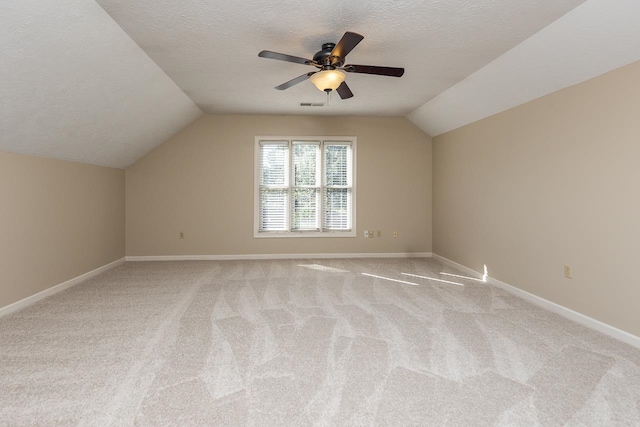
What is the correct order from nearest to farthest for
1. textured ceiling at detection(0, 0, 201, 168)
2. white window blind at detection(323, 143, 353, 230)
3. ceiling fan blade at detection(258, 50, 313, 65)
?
textured ceiling at detection(0, 0, 201, 168), ceiling fan blade at detection(258, 50, 313, 65), white window blind at detection(323, 143, 353, 230)

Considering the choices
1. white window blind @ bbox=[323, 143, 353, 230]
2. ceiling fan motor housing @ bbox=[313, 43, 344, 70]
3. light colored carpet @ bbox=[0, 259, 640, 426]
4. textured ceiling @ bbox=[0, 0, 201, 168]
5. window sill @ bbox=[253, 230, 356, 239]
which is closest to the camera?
light colored carpet @ bbox=[0, 259, 640, 426]

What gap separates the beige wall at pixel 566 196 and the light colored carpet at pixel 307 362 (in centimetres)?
37

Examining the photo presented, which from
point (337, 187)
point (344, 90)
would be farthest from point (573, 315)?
point (337, 187)

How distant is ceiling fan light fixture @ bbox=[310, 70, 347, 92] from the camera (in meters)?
2.87

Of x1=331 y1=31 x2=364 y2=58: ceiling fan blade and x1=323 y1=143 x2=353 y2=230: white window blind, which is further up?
x1=331 y1=31 x2=364 y2=58: ceiling fan blade

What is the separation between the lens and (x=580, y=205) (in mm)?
3047

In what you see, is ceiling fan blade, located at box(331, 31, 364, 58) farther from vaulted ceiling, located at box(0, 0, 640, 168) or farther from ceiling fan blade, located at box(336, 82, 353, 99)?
ceiling fan blade, located at box(336, 82, 353, 99)

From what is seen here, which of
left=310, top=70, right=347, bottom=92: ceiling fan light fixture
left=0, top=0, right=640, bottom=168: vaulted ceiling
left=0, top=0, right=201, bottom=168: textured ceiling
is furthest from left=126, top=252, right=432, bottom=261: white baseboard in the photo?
left=310, top=70, right=347, bottom=92: ceiling fan light fixture

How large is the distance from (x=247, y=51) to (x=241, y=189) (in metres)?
2.94

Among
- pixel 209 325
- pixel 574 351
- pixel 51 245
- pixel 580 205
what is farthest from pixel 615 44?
pixel 51 245

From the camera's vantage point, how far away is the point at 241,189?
5.82 metres

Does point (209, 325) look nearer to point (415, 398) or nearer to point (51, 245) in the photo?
point (415, 398)

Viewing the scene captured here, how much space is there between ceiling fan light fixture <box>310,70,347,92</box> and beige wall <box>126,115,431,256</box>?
2.93 m

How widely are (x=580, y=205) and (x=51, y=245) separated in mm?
5560
